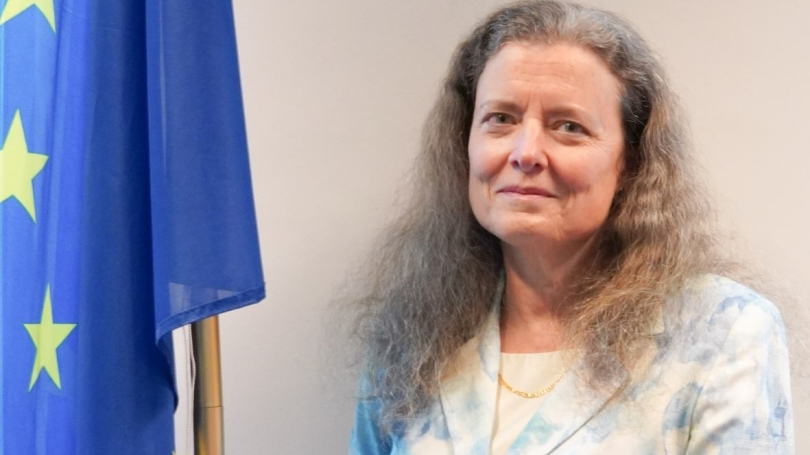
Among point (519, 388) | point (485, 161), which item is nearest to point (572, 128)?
point (485, 161)

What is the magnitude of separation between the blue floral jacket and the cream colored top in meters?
0.02

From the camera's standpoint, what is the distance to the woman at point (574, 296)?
1.40 m

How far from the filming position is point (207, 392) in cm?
144

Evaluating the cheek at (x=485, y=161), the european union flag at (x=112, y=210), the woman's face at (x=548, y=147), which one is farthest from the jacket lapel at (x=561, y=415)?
the european union flag at (x=112, y=210)

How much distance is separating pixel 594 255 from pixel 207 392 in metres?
0.63

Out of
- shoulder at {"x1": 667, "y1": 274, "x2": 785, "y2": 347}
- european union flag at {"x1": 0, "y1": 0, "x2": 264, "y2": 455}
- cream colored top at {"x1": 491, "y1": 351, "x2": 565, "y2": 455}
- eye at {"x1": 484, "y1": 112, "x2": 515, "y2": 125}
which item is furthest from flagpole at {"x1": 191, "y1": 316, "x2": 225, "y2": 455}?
shoulder at {"x1": 667, "y1": 274, "x2": 785, "y2": 347}

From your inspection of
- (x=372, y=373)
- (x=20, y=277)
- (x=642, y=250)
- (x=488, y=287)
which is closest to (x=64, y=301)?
(x=20, y=277)

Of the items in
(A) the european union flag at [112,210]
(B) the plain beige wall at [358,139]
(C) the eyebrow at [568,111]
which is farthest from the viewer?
(B) the plain beige wall at [358,139]

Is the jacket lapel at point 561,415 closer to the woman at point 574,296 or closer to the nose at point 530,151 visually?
the woman at point 574,296

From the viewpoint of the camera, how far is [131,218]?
4.42ft

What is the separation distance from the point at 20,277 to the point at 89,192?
0.45 feet

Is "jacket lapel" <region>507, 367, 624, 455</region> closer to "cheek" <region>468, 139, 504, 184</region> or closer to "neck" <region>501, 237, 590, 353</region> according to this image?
"neck" <region>501, 237, 590, 353</region>

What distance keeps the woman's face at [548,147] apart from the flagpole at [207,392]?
17.6 inches

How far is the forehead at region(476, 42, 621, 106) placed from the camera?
151 cm
